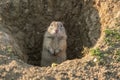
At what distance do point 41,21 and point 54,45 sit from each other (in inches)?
52.0

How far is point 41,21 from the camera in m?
12.7

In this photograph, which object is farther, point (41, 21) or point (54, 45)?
point (41, 21)

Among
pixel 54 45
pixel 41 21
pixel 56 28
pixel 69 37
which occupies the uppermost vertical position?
pixel 41 21

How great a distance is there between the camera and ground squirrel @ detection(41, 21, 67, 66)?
11.6m

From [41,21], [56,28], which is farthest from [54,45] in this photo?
[41,21]

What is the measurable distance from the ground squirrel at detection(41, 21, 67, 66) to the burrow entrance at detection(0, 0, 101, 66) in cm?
62

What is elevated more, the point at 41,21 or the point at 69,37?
the point at 41,21

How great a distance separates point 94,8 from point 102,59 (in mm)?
3155

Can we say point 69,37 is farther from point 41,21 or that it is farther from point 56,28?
point 56,28

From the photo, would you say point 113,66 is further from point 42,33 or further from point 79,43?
point 42,33

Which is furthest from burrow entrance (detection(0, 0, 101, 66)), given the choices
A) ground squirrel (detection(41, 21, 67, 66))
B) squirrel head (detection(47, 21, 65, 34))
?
squirrel head (detection(47, 21, 65, 34))

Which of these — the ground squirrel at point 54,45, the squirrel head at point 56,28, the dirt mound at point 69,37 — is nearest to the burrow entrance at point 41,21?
the dirt mound at point 69,37

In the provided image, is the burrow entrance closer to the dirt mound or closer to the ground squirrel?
the dirt mound

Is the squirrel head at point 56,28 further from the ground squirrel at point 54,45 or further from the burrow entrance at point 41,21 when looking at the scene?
the burrow entrance at point 41,21
